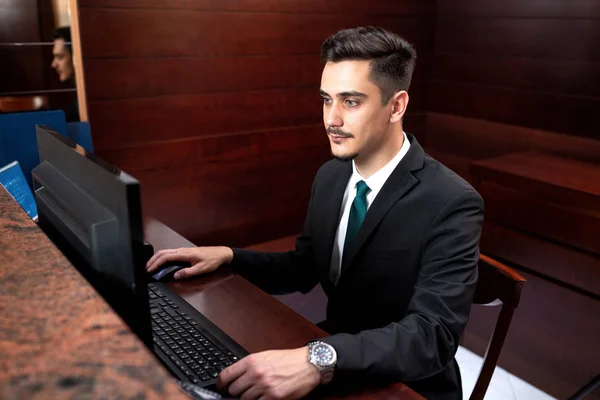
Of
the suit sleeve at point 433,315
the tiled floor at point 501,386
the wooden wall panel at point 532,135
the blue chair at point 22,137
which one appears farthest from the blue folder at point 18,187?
the wooden wall panel at point 532,135

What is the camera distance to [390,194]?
62.8 inches

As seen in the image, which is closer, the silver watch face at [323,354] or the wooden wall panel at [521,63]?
the silver watch face at [323,354]

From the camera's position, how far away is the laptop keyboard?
1.13 meters

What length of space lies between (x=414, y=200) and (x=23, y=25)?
2049 mm

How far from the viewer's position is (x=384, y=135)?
165 centimetres

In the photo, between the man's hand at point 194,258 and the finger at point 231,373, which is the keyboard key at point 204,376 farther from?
the man's hand at point 194,258

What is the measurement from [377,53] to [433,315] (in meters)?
0.73

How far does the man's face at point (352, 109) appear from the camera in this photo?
1.60 m

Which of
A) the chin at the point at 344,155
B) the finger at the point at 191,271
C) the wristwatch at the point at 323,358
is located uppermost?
the chin at the point at 344,155

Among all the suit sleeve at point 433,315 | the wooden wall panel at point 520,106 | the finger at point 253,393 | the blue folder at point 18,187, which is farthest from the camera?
the wooden wall panel at point 520,106

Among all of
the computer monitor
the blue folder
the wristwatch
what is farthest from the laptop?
the blue folder

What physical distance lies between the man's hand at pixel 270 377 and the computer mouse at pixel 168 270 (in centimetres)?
57

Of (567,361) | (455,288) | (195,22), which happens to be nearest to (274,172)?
(195,22)

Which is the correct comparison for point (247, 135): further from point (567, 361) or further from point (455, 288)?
point (455, 288)
